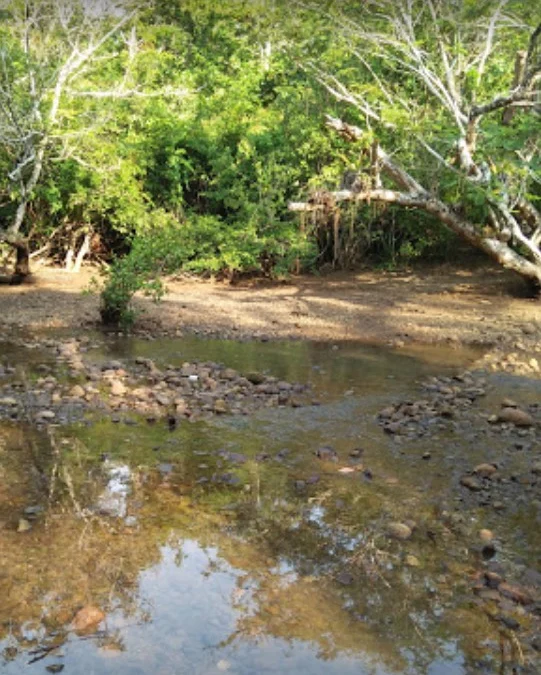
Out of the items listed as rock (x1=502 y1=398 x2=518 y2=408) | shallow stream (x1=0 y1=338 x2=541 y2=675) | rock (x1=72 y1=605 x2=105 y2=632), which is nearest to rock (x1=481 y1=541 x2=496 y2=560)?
shallow stream (x1=0 y1=338 x2=541 y2=675)

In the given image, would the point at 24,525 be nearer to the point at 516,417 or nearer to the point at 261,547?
the point at 261,547

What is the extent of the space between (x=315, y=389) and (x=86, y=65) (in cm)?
911

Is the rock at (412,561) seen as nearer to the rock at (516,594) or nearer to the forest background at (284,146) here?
the rock at (516,594)

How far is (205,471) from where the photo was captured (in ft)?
16.8

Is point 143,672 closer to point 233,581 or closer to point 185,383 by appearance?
point 233,581

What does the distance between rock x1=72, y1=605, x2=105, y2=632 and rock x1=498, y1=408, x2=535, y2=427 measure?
4072mm

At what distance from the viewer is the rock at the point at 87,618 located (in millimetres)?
3256

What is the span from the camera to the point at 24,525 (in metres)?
4.16

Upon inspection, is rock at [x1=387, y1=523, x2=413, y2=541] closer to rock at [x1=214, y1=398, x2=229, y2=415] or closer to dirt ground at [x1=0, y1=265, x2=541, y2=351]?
rock at [x1=214, y1=398, x2=229, y2=415]

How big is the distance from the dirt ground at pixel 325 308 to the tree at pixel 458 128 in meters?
1.13

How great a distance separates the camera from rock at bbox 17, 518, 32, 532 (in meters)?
4.11

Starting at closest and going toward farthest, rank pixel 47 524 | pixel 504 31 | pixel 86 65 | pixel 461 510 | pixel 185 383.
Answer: pixel 47 524 < pixel 461 510 < pixel 185 383 < pixel 504 31 < pixel 86 65

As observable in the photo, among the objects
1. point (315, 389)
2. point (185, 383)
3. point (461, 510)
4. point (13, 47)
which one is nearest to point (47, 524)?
point (461, 510)

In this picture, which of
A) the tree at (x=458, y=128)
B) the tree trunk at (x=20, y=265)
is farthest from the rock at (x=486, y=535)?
the tree trunk at (x=20, y=265)
